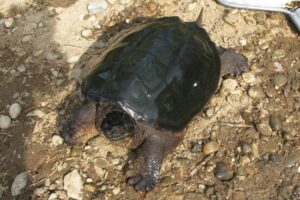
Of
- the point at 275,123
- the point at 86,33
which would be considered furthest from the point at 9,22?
the point at 275,123

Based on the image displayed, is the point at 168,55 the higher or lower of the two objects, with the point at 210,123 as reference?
higher

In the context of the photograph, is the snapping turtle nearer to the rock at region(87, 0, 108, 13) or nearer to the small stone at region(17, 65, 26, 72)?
the small stone at region(17, 65, 26, 72)

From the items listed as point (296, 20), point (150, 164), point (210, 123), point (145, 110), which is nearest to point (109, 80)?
point (145, 110)

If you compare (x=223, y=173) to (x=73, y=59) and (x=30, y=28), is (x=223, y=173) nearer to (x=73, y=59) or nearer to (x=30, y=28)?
(x=73, y=59)

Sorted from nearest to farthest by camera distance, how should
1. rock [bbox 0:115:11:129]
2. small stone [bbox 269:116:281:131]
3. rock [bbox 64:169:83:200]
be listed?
rock [bbox 64:169:83:200] → small stone [bbox 269:116:281:131] → rock [bbox 0:115:11:129]

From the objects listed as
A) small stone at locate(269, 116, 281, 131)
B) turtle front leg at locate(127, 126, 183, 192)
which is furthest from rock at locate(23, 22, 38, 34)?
small stone at locate(269, 116, 281, 131)

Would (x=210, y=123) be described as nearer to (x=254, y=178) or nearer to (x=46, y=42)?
(x=254, y=178)
